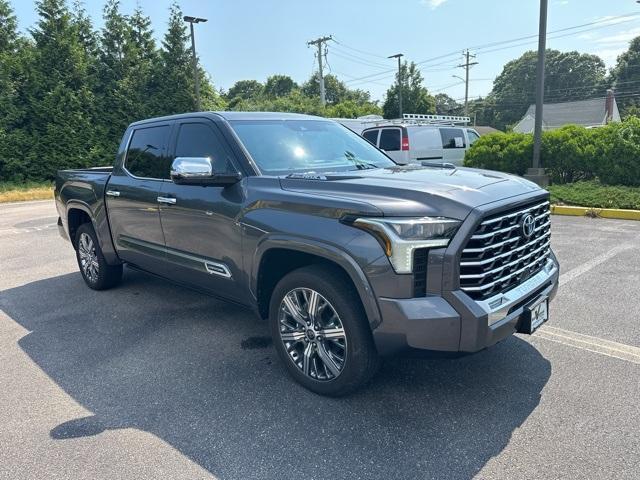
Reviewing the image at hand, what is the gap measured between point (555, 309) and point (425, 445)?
2.57 metres

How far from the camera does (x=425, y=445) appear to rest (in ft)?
8.69

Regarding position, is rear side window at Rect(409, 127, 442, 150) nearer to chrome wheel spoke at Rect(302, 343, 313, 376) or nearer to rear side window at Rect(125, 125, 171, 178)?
rear side window at Rect(125, 125, 171, 178)

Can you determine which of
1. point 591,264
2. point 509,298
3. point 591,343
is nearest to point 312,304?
point 509,298

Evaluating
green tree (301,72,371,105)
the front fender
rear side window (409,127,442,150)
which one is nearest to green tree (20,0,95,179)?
rear side window (409,127,442,150)

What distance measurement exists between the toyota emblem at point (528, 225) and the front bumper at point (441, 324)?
523 millimetres

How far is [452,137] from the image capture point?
1434 centimetres

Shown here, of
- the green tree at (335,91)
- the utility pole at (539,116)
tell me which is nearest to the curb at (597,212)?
the utility pole at (539,116)

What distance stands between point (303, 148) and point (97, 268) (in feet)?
10.3

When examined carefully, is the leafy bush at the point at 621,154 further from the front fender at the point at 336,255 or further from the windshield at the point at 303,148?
the front fender at the point at 336,255

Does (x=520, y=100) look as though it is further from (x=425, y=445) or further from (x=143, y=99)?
(x=425, y=445)

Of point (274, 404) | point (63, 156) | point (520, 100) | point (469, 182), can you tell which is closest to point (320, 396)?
point (274, 404)

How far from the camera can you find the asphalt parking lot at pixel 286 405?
8.34 ft

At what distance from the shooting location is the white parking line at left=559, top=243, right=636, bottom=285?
545 cm

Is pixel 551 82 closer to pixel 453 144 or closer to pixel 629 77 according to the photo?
pixel 629 77
